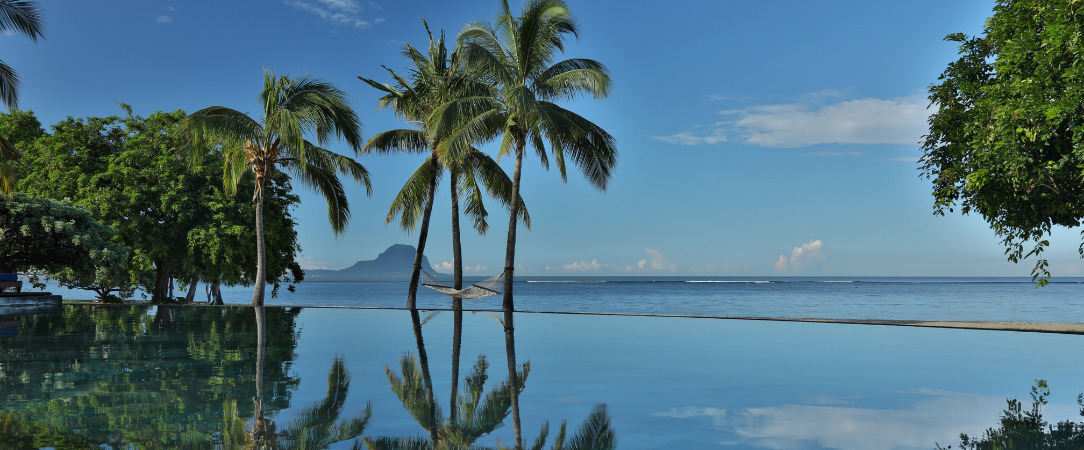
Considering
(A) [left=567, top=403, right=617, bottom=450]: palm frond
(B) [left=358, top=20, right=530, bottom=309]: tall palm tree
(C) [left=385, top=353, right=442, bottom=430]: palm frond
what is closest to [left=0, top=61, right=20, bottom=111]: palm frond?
(B) [left=358, top=20, right=530, bottom=309]: tall palm tree

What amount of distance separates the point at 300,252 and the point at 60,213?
7.86 meters

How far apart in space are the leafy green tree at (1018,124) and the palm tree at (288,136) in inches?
537

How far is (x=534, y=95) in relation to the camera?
14.7m

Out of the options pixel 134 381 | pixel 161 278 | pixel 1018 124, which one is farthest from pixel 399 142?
pixel 1018 124

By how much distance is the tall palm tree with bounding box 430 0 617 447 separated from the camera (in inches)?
584

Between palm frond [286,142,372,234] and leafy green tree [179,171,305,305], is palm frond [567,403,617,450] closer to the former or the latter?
palm frond [286,142,372,234]

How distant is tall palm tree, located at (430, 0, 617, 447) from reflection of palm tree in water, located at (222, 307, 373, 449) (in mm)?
10322

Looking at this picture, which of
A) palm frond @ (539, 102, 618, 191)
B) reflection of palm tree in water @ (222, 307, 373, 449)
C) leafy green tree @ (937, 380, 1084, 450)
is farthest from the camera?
palm frond @ (539, 102, 618, 191)

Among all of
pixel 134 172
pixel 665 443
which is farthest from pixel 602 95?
pixel 134 172

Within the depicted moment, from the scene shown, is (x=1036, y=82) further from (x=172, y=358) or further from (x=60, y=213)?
(x=60, y=213)

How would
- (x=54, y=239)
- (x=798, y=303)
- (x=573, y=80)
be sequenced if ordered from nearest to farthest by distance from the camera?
(x=573, y=80) → (x=54, y=239) → (x=798, y=303)

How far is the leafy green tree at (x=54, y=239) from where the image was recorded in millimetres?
16047

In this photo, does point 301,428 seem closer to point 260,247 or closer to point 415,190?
point 415,190

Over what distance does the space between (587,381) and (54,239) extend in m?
16.5
